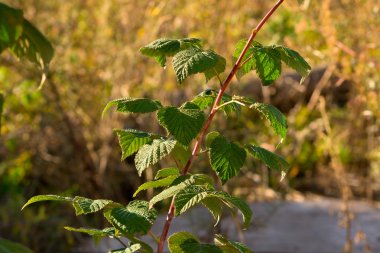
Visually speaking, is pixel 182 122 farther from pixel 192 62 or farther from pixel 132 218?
pixel 132 218

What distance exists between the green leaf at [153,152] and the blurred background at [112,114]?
11.5 ft

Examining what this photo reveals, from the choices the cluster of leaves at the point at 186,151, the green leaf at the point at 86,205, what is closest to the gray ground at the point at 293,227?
the cluster of leaves at the point at 186,151

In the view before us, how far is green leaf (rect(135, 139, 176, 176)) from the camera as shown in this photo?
5.89ft

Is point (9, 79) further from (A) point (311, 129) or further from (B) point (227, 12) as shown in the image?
(A) point (311, 129)

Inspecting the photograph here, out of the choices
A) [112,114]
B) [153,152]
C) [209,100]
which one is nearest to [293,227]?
[112,114]

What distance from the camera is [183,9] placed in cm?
623

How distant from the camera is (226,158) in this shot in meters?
1.81

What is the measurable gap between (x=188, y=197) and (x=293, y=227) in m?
3.70

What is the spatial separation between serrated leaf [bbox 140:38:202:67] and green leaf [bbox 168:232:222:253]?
0.45 meters

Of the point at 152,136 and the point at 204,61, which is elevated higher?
the point at 204,61

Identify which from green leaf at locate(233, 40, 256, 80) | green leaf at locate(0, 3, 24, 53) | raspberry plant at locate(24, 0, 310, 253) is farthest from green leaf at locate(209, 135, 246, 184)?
green leaf at locate(0, 3, 24, 53)

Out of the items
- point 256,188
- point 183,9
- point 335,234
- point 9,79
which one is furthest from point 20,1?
point 335,234

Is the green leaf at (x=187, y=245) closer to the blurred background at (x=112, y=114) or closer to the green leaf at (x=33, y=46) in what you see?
the green leaf at (x=33, y=46)

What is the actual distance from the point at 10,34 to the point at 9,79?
505 centimetres
